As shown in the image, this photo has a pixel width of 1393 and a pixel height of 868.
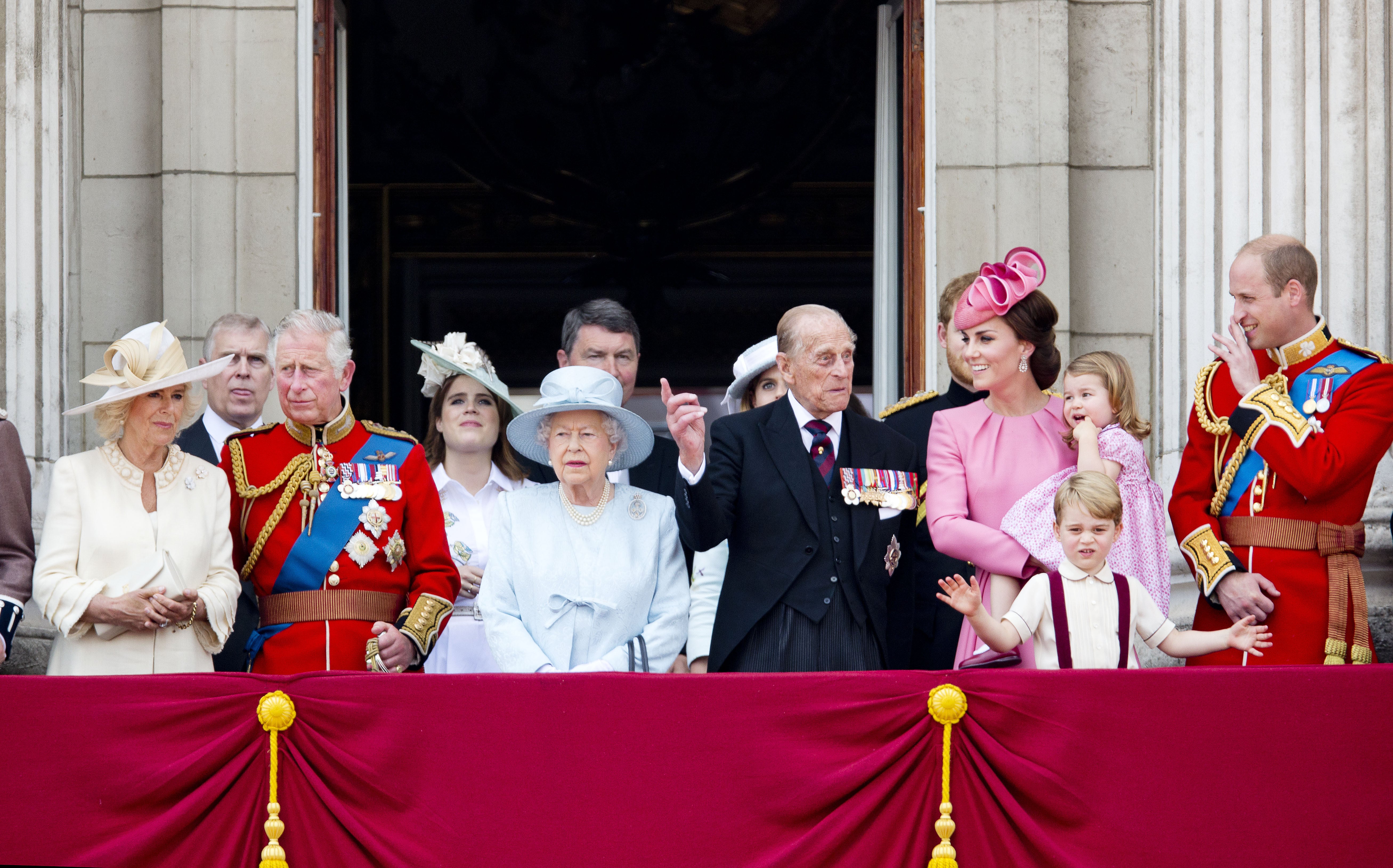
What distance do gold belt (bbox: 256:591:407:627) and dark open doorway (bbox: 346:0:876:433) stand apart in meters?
6.00

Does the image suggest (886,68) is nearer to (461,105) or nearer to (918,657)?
(918,657)

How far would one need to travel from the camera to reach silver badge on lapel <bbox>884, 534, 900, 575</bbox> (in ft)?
14.4

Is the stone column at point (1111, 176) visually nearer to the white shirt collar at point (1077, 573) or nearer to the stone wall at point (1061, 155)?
the stone wall at point (1061, 155)

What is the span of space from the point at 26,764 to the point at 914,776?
2.00 m

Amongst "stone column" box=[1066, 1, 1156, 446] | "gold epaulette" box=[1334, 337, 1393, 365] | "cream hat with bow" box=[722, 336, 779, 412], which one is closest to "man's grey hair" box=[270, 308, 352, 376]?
"cream hat with bow" box=[722, 336, 779, 412]

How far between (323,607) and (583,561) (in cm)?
72

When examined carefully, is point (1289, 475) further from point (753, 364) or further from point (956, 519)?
point (753, 364)

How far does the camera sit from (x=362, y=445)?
4660 mm

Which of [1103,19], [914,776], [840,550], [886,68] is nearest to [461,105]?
[886,68]

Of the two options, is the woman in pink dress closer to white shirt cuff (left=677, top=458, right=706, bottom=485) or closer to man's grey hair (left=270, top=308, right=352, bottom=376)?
white shirt cuff (left=677, top=458, right=706, bottom=485)

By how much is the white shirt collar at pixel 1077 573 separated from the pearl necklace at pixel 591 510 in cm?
119

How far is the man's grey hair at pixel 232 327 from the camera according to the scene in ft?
17.9

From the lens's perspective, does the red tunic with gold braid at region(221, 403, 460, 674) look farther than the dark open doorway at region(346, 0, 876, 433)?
No

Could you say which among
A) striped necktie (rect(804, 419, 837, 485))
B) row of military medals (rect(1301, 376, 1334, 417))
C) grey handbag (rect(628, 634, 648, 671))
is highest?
row of military medals (rect(1301, 376, 1334, 417))
